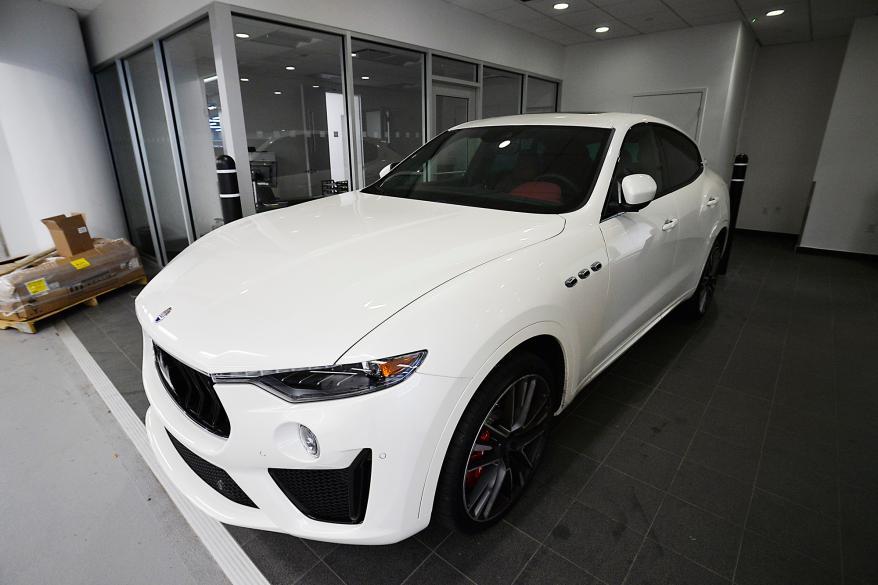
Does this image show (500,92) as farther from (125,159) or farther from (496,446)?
(496,446)

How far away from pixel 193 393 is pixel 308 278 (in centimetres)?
47

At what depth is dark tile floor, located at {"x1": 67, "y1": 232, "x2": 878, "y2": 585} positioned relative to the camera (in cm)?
142

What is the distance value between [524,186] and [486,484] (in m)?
1.26

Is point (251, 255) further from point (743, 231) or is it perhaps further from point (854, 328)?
point (743, 231)

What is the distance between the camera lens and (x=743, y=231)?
23.5 ft

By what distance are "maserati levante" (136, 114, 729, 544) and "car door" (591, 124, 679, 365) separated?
0.05 ft

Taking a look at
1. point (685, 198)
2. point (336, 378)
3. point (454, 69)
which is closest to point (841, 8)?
point (454, 69)

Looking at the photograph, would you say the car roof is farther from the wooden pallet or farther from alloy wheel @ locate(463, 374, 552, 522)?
the wooden pallet

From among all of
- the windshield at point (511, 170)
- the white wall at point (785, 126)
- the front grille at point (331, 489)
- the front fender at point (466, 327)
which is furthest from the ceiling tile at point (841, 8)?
the front grille at point (331, 489)

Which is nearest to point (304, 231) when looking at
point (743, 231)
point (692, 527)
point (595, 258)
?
point (595, 258)

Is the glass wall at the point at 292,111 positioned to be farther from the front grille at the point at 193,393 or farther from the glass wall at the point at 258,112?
the front grille at the point at 193,393

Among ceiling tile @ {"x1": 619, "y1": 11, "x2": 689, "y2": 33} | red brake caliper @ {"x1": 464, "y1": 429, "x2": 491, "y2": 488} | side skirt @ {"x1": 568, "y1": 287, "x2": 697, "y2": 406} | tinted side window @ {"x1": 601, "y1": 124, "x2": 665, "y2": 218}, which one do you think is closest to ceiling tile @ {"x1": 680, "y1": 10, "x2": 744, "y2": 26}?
ceiling tile @ {"x1": 619, "y1": 11, "x2": 689, "y2": 33}

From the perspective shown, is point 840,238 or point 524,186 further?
point 840,238

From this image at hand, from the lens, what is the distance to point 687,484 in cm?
177
